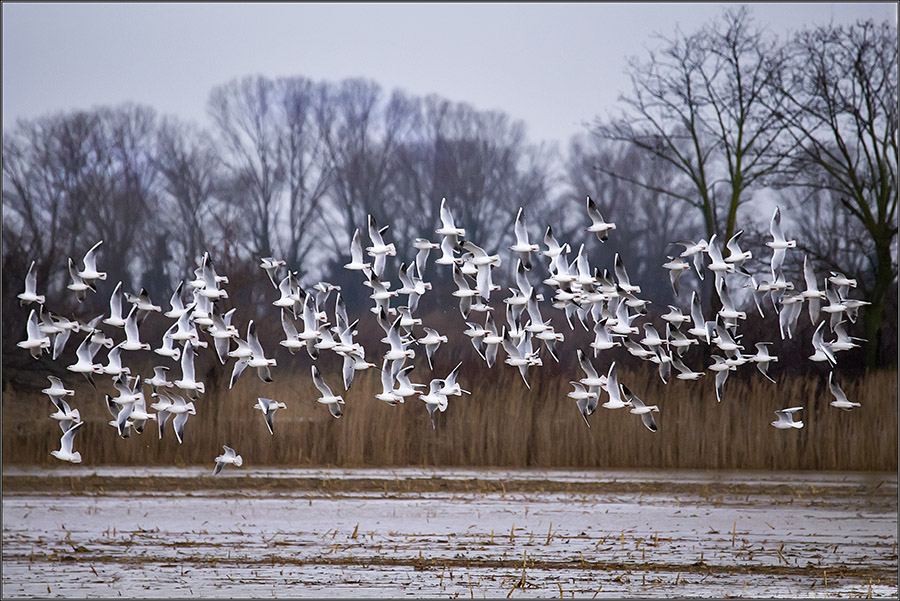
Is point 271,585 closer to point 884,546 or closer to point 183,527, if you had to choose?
point 183,527

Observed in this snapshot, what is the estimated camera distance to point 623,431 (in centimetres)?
1833

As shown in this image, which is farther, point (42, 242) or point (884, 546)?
point (42, 242)

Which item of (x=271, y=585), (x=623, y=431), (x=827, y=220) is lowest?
(x=271, y=585)

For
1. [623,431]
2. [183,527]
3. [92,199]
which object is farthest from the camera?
[92,199]

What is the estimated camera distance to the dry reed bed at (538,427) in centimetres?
1834

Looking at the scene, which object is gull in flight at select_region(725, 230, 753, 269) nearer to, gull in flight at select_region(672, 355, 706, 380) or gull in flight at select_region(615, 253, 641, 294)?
gull in flight at select_region(615, 253, 641, 294)

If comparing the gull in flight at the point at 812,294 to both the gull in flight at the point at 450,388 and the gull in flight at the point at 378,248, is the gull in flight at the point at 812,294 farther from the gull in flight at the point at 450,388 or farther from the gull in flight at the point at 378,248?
the gull in flight at the point at 378,248

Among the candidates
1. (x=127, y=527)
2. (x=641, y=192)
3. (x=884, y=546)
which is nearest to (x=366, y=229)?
(x=641, y=192)

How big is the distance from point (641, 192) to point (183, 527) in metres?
8.97

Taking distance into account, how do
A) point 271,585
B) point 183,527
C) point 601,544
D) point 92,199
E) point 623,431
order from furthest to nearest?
point 92,199 → point 623,431 → point 183,527 → point 601,544 → point 271,585

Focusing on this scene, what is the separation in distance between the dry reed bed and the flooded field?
0.27 m

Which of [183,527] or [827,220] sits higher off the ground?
[827,220]

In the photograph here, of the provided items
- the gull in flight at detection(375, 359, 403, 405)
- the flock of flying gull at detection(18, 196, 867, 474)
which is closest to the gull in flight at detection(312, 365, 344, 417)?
the flock of flying gull at detection(18, 196, 867, 474)

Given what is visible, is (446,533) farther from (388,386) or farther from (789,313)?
(789,313)
